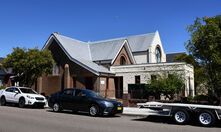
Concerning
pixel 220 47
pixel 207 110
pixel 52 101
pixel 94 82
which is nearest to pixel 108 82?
pixel 94 82

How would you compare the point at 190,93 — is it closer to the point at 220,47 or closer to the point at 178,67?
the point at 178,67

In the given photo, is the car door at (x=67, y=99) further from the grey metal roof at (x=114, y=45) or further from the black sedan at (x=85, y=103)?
the grey metal roof at (x=114, y=45)

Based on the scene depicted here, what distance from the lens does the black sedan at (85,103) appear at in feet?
53.1

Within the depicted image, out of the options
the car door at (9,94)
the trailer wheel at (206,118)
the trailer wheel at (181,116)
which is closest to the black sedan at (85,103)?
the trailer wheel at (181,116)

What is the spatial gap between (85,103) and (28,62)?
38.3 feet

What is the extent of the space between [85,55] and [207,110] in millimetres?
24667

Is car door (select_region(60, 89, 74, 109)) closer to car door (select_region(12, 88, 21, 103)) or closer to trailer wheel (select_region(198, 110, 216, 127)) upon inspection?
car door (select_region(12, 88, 21, 103))

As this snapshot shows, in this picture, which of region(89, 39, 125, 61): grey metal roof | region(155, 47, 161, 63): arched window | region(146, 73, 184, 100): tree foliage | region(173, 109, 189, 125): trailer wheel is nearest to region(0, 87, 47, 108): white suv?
region(146, 73, 184, 100): tree foliage

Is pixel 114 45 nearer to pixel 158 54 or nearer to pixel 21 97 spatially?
pixel 158 54

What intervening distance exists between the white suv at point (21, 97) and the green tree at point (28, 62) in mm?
3561

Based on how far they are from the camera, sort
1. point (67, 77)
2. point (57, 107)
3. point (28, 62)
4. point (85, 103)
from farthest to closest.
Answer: point (67, 77) < point (28, 62) < point (57, 107) < point (85, 103)

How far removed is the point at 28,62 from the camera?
86.5ft

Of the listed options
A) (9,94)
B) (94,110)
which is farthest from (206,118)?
(9,94)

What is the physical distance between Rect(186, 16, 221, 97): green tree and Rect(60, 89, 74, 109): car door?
27.5 feet
